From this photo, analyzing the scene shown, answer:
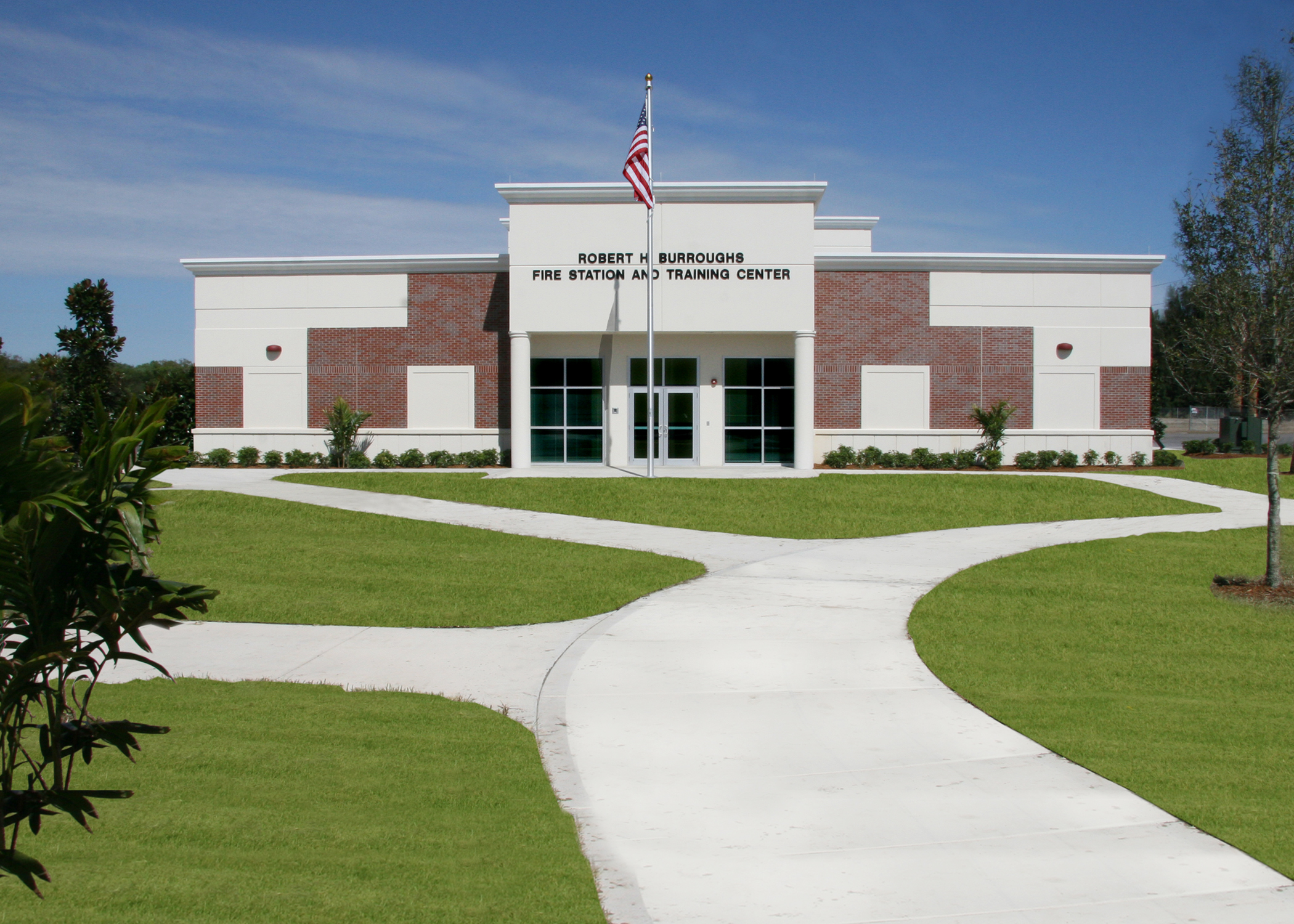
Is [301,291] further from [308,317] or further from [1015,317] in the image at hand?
[1015,317]

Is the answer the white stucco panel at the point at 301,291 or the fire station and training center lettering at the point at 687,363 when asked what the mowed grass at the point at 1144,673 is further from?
the white stucco panel at the point at 301,291

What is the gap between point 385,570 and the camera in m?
13.6

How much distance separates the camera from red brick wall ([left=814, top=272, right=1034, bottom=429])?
30.3 metres

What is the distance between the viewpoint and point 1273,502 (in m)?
12.9

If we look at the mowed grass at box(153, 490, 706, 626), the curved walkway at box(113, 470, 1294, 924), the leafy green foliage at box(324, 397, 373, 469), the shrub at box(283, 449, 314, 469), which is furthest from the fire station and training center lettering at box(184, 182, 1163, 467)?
the curved walkway at box(113, 470, 1294, 924)

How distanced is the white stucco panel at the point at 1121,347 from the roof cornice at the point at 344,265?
1828 cm

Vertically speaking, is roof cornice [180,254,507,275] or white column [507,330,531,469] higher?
roof cornice [180,254,507,275]

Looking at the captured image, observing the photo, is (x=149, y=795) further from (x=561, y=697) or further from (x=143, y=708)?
(x=561, y=697)

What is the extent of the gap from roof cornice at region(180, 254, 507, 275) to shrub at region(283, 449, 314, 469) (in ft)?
17.9

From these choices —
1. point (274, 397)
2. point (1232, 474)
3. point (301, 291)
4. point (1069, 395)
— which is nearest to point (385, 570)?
point (274, 397)

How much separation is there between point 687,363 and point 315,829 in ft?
82.1

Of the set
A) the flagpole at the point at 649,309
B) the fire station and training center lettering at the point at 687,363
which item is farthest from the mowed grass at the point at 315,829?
the fire station and training center lettering at the point at 687,363

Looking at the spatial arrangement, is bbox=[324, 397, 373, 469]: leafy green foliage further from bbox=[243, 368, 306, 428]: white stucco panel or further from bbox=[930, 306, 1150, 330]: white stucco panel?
bbox=[930, 306, 1150, 330]: white stucco panel

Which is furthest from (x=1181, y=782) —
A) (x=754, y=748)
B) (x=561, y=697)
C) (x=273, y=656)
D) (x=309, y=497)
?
(x=309, y=497)
